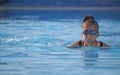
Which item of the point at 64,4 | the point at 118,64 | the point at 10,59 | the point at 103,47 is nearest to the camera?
the point at 118,64

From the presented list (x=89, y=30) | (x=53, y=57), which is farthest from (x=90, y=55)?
(x=53, y=57)

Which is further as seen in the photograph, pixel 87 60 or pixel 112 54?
pixel 112 54

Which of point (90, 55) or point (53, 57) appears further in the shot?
point (90, 55)

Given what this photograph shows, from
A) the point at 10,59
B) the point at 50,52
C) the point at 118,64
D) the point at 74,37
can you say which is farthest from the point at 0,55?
the point at 74,37

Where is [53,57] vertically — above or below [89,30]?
below

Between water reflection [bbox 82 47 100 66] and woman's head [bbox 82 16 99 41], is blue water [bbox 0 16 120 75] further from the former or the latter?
woman's head [bbox 82 16 99 41]

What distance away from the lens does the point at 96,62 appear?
5.52m

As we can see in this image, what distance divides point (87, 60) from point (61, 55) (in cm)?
68

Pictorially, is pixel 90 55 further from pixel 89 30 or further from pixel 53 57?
pixel 53 57

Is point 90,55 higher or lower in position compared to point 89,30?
lower

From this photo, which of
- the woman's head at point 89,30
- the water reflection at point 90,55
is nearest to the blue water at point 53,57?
the water reflection at point 90,55

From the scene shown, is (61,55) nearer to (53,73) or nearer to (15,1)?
(53,73)

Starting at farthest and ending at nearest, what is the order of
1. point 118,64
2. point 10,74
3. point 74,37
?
point 74,37
point 118,64
point 10,74

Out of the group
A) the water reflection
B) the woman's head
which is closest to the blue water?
the water reflection
